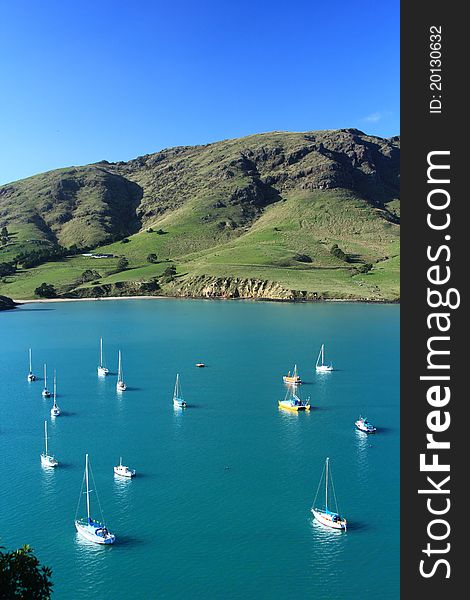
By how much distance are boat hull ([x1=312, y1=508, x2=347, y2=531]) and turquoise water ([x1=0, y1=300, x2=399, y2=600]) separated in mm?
727

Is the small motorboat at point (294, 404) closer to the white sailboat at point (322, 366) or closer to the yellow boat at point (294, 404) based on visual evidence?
the yellow boat at point (294, 404)

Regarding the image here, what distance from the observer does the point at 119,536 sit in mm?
50125

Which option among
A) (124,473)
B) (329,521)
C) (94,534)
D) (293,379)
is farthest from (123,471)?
(293,379)

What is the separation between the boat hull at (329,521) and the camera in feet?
166

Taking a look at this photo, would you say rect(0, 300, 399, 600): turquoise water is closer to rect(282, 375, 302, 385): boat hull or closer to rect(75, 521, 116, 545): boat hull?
rect(75, 521, 116, 545): boat hull

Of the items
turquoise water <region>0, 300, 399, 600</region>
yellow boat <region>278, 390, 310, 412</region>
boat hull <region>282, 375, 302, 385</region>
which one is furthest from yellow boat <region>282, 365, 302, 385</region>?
yellow boat <region>278, 390, 310, 412</region>

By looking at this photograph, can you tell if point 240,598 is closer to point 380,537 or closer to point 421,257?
point 380,537

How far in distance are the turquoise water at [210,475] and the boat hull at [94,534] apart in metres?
0.61

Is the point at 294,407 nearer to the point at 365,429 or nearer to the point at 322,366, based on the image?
the point at 365,429

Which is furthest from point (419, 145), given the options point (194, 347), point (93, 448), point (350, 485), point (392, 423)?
point (194, 347)

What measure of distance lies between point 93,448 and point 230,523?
2714 centimetres

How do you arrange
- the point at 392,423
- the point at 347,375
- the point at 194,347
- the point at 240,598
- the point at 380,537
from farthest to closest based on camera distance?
the point at 194,347, the point at 347,375, the point at 392,423, the point at 380,537, the point at 240,598

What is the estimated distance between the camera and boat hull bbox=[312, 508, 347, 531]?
5053 centimetres

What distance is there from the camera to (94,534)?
48.9 m
